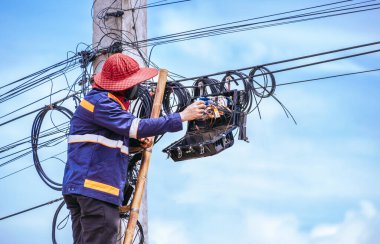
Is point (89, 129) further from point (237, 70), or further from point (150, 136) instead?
point (237, 70)

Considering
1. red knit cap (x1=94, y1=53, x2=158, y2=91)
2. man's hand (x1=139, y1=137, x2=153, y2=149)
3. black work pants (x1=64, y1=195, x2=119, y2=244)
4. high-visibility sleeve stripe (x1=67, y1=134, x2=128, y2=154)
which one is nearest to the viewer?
black work pants (x1=64, y1=195, x2=119, y2=244)

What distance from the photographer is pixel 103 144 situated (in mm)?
6527

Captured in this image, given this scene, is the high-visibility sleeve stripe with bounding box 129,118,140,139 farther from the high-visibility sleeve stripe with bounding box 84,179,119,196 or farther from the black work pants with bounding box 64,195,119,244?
the black work pants with bounding box 64,195,119,244

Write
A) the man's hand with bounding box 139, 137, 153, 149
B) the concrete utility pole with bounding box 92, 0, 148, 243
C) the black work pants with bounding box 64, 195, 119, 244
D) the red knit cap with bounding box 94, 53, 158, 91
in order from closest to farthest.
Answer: the black work pants with bounding box 64, 195, 119, 244, the red knit cap with bounding box 94, 53, 158, 91, the man's hand with bounding box 139, 137, 153, 149, the concrete utility pole with bounding box 92, 0, 148, 243

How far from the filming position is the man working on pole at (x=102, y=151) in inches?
253

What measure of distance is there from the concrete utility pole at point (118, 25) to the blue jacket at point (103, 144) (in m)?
2.90

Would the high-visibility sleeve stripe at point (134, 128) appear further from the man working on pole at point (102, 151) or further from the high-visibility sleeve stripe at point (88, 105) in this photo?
the high-visibility sleeve stripe at point (88, 105)

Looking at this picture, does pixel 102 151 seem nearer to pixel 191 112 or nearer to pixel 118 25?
pixel 191 112

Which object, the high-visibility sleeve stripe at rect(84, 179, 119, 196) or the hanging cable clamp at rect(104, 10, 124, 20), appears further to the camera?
the hanging cable clamp at rect(104, 10, 124, 20)

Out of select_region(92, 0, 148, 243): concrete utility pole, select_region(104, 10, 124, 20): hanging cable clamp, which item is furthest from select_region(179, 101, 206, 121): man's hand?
select_region(104, 10, 124, 20): hanging cable clamp

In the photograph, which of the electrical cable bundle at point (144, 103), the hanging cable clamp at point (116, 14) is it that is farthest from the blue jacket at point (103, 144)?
the hanging cable clamp at point (116, 14)

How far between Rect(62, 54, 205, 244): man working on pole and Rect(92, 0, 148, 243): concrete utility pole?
9.25 ft

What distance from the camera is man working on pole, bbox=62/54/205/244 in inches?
253

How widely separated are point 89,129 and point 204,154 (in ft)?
5.22
